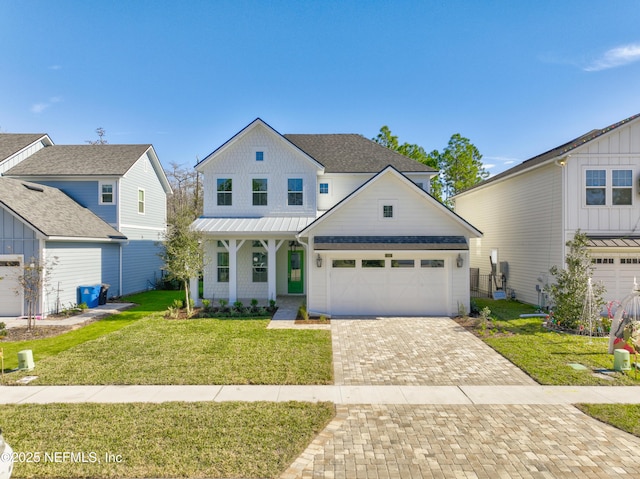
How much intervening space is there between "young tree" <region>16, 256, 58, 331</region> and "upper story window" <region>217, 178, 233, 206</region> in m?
7.62

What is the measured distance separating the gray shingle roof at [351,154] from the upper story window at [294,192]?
8.23ft

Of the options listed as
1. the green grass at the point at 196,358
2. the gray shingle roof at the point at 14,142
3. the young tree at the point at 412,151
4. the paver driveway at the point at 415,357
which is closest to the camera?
the green grass at the point at 196,358

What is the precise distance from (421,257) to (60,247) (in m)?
15.1

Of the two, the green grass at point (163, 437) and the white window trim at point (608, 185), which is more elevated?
the white window trim at point (608, 185)

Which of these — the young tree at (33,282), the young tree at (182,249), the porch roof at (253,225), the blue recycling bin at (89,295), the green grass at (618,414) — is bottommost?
the green grass at (618,414)

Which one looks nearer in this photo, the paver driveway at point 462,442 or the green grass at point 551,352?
the paver driveway at point 462,442

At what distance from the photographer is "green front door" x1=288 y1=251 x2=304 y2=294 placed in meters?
18.2

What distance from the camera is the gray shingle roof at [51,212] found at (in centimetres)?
1373

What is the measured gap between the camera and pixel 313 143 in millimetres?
22047

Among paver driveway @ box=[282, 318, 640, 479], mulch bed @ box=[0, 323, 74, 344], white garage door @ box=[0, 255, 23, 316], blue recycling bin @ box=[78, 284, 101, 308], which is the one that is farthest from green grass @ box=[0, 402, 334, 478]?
blue recycling bin @ box=[78, 284, 101, 308]

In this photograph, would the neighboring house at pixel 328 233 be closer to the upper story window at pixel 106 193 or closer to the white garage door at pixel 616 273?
the white garage door at pixel 616 273

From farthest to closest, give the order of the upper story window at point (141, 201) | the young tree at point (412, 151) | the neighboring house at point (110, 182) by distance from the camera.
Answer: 1. the young tree at point (412, 151)
2. the upper story window at point (141, 201)
3. the neighboring house at point (110, 182)

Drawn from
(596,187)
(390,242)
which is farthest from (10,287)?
(596,187)

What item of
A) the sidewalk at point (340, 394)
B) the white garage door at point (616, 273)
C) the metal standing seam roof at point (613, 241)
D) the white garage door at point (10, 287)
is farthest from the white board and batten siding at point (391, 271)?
the white garage door at point (10, 287)
